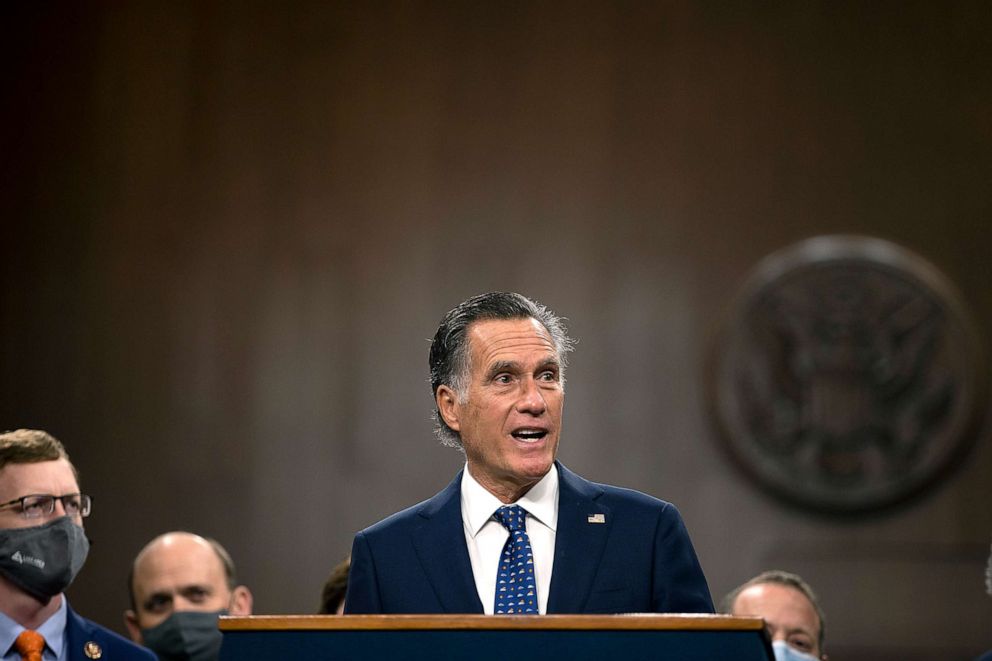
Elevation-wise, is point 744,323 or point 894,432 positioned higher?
point 744,323

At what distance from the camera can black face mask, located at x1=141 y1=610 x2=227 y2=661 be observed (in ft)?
12.9

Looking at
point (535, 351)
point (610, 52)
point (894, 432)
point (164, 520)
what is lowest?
point (164, 520)

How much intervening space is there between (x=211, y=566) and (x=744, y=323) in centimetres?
264

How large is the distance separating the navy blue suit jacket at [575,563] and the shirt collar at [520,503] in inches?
0.9

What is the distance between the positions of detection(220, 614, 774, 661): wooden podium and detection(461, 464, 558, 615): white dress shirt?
0.48 metres

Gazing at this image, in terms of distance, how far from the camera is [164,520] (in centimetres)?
579

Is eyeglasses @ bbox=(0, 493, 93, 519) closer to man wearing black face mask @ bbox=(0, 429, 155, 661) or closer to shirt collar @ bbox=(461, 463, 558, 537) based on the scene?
man wearing black face mask @ bbox=(0, 429, 155, 661)

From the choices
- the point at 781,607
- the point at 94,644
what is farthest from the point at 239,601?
the point at 781,607

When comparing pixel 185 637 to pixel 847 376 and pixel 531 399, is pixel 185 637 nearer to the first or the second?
pixel 531 399

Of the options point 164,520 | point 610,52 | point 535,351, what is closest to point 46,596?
point 535,351

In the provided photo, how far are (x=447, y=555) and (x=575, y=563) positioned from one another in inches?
8.9

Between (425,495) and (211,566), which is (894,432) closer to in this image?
(425,495)

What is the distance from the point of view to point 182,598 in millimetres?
4094

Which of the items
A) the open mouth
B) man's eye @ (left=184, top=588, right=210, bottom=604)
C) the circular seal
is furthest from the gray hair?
the circular seal
